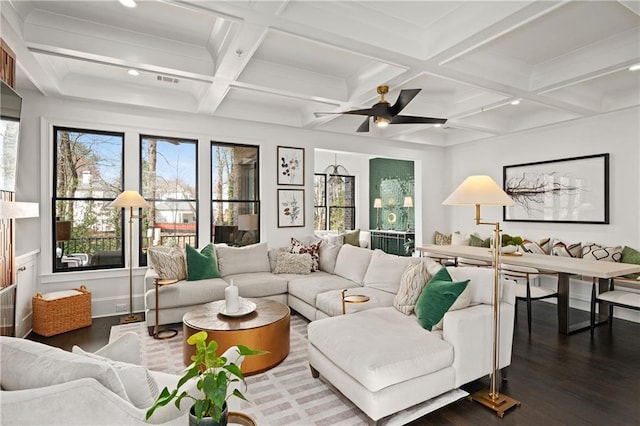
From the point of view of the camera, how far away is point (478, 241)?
6.34 meters

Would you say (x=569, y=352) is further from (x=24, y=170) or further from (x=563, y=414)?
(x=24, y=170)

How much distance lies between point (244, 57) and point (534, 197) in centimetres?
519

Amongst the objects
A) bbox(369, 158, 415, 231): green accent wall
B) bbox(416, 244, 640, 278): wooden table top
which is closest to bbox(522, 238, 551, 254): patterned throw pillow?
bbox(416, 244, 640, 278): wooden table top

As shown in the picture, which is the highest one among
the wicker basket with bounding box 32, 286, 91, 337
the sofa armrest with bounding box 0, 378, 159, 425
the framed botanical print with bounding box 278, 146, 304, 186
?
the framed botanical print with bounding box 278, 146, 304, 186

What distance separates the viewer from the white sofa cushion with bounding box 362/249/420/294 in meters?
3.85

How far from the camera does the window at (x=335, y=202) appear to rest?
977 cm

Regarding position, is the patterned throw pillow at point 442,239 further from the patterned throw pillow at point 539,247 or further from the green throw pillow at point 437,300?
the green throw pillow at point 437,300

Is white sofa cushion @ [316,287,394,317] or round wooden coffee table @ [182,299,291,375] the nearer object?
round wooden coffee table @ [182,299,291,375]

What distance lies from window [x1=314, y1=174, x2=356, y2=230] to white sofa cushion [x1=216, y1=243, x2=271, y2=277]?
15.3 feet

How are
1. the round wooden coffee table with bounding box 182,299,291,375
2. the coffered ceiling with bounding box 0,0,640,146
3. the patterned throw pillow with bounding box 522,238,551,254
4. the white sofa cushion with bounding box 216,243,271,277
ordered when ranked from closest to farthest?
the coffered ceiling with bounding box 0,0,640,146 < the round wooden coffee table with bounding box 182,299,291,375 < the white sofa cushion with bounding box 216,243,271,277 < the patterned throw pillow with bounding box 522,238,551,254

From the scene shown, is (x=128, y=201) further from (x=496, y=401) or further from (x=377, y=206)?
(x=377, y=206)

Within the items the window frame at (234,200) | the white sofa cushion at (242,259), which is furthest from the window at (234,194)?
the white sofa cushion at (242,259)

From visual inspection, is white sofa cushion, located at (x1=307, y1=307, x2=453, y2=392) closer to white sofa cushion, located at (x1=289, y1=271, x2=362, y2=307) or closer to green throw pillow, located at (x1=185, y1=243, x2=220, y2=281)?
white sofa cushion, located at (x1=289, y1=271, x2=362, y2=307)

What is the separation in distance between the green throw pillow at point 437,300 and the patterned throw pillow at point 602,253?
11.3ft
